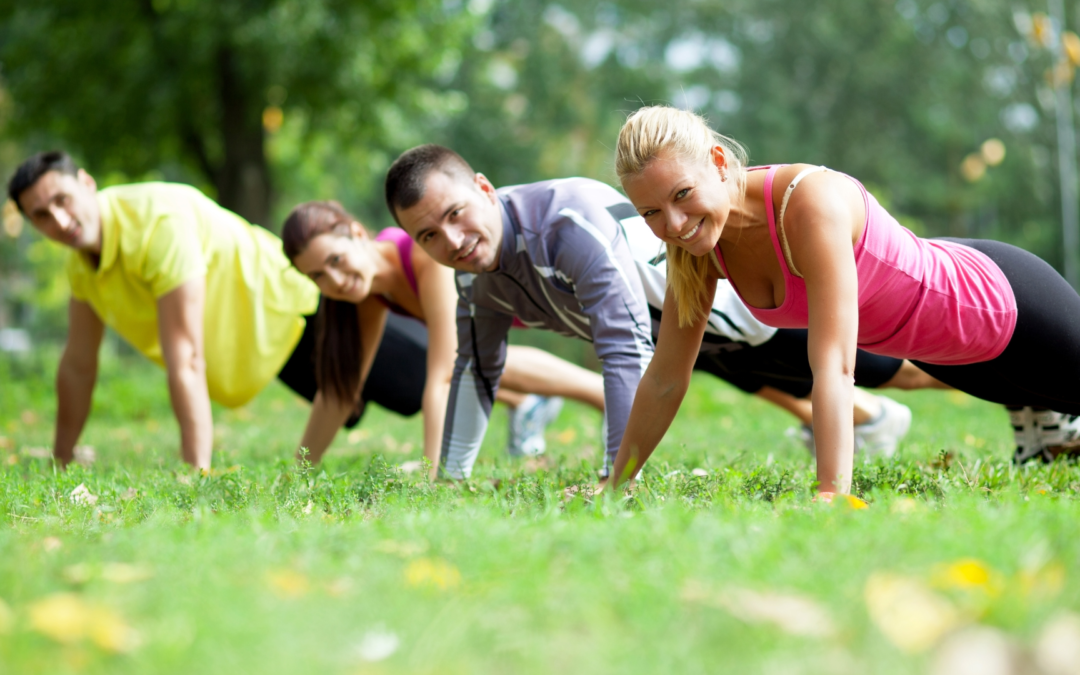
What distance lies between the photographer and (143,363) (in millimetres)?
15750

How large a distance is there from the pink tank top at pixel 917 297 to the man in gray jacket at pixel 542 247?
0.50m

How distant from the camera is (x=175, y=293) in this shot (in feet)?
16.2

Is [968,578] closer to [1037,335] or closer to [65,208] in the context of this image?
[1037,335]

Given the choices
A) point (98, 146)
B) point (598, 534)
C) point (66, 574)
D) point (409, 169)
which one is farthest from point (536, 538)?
point (98, 146)

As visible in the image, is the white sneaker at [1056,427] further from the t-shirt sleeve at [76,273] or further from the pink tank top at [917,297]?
the t-shirt sleeve at [76,273]

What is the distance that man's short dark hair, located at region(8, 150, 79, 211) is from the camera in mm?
4758

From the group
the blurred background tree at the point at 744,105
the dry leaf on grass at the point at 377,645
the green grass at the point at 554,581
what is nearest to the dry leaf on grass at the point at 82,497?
the green grass at the point at 554,581

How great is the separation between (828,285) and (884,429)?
8.67 feet

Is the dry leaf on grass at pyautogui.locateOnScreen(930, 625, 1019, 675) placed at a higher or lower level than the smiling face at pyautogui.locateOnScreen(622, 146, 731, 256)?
lower

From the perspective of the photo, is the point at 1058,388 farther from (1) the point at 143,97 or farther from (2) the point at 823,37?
(2) the point at 823,37

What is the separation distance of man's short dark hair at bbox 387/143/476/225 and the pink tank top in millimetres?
1163

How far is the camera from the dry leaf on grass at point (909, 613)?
1.56 m

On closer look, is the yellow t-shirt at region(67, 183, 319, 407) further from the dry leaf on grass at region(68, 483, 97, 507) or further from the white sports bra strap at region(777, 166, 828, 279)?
the white sports bra strap at region(777, 166, 828, 279)

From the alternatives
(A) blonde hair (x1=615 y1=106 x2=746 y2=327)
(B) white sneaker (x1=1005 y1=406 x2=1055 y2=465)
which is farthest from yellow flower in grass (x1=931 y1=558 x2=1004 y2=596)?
(B) white sneaker (x1=1005 y1=406 x2=1055 y2=465)
